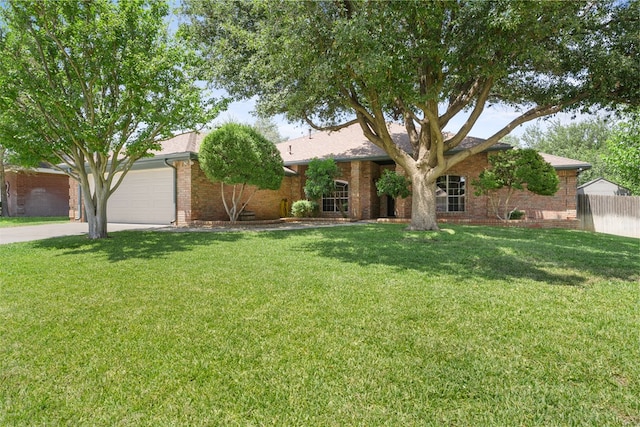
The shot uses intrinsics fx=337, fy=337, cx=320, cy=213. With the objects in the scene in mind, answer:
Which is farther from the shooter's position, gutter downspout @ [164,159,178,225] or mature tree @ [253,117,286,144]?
mature tree @ [253,117,286,144]

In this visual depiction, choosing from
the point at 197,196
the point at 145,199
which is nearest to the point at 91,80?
the point at 197,196

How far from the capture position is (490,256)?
6254 millimetres

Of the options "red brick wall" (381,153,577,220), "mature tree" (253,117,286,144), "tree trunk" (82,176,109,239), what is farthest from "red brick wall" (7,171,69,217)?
"mature tree" (253,117,286,144)

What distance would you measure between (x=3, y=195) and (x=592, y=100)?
1083 inches

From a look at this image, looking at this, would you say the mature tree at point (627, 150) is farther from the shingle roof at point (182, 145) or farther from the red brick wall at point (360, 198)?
the shingle roof at point (182, 145)

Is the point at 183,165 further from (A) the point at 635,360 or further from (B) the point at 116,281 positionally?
(A) the point at 635,360

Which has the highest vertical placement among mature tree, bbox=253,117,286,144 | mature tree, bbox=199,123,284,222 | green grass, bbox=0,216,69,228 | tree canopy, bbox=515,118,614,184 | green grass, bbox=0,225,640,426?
mature tree, bbox=253,117,286,144

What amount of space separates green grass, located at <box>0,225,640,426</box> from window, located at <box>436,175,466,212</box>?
1040 centimetres

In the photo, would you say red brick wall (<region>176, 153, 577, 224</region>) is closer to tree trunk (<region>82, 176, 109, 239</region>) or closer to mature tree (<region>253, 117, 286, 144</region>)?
tree trunk (<region>82, 176, 109, 239</region>)

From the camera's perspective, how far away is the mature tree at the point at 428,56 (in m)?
6.83

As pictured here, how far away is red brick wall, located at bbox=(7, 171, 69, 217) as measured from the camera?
2056 cm

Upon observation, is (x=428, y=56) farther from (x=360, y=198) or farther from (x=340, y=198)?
(x=340, y=198)

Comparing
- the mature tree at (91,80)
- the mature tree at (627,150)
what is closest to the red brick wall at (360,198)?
the mature tree at (91,80)

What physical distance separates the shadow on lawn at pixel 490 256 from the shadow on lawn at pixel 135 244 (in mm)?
2772
